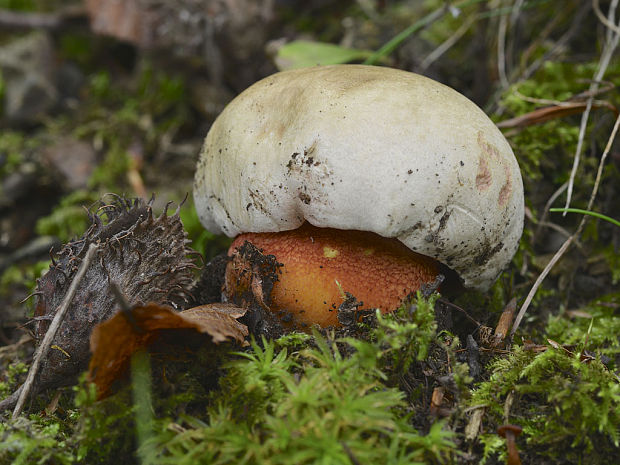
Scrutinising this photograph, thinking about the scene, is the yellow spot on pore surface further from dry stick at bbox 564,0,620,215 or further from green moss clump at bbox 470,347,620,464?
dry stick at bbox 564,0,620,215

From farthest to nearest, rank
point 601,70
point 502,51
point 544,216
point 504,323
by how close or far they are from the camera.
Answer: point 502,51 → point 601,70 → point 544,216 → point 504,323

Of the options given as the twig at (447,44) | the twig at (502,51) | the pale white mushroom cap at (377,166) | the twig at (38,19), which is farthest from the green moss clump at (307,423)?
the twig at (38,19)

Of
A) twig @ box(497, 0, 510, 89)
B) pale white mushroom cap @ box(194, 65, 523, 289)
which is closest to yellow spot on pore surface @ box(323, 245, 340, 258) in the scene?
pale white mushroom cap @ box(194, 65, 523, 289)

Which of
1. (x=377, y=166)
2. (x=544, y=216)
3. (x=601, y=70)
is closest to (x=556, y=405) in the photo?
(x=377, y=166)

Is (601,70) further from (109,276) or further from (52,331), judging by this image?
(52,331)

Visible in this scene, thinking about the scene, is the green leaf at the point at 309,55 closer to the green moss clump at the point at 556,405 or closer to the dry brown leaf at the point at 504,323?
the dry brown leaf at the point at 504,323

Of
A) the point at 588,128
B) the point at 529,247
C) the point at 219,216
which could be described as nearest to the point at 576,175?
the point at 588,128

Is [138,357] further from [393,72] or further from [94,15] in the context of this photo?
[94,15]
